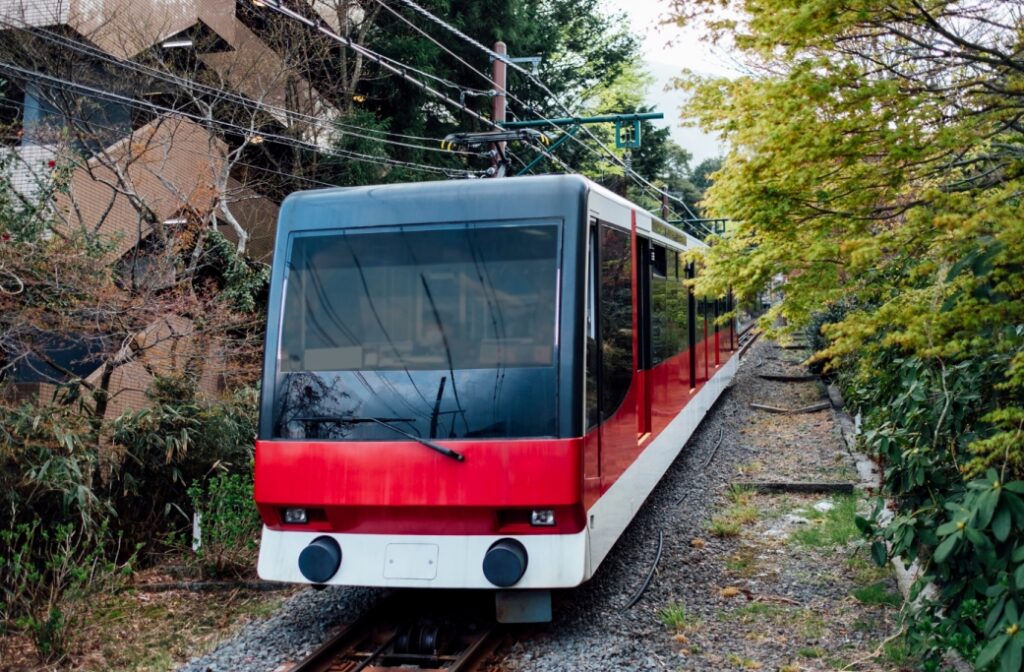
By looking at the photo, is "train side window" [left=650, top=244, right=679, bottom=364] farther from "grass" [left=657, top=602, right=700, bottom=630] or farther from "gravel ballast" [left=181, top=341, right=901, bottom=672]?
"grass" [left=657, top=602, right=700, bottom=630]

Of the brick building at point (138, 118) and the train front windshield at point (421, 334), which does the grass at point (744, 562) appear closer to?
the train front windshield at point (421, 334)

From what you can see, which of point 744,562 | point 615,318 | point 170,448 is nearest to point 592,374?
point 615,318

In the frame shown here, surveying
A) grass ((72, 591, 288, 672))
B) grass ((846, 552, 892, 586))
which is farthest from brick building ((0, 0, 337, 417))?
grass ((846, 552, 892, 586))

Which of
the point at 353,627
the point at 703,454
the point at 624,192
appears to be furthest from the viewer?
the point at 624,192

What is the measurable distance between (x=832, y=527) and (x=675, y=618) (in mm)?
2935

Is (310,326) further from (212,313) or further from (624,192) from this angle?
(624,192)

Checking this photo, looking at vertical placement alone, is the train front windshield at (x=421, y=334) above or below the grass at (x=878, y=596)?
above

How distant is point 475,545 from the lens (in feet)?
19.2

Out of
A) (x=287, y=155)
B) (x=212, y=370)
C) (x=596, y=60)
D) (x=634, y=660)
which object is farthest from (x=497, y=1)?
(x=634, y=660)

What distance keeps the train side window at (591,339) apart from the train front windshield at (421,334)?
0.98 ft

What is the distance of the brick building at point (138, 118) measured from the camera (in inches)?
480

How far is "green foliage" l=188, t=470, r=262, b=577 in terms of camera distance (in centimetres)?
838

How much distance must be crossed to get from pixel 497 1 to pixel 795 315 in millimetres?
18522

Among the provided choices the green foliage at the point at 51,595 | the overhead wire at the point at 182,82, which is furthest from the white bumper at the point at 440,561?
the overhead wire at the point at 182,82
